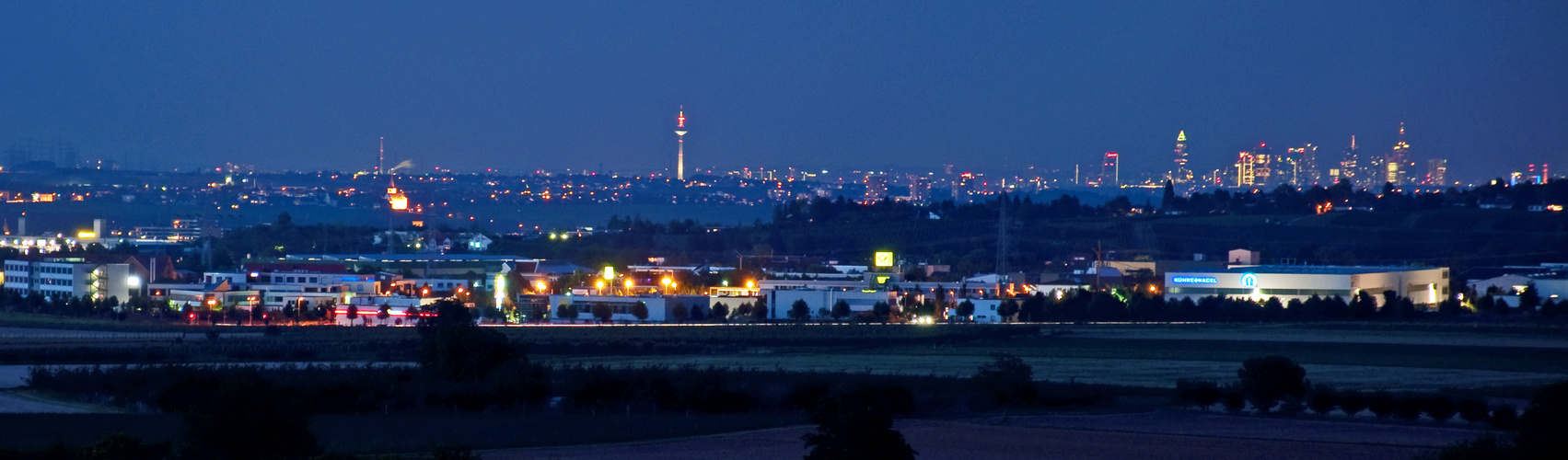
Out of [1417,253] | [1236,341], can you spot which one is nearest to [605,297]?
[1236,341]

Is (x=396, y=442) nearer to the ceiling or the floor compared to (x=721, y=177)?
nearer to the floor

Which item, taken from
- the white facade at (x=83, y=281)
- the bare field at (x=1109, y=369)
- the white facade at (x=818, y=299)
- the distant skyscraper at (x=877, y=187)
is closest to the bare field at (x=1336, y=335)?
the bare field at (x=1109, y=369)

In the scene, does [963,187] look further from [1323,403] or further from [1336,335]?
[1323,403]

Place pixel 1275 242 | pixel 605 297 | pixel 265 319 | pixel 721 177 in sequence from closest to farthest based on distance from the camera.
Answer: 1. pixel 265 319
2. pixel 605 297
3. pixel 1275 242
4. pixel 721 177

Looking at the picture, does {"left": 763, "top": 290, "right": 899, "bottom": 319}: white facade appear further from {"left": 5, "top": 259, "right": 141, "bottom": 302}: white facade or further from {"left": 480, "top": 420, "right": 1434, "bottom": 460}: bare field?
{"left": 480, "top": 420, "right": 1434, "bottom": 460}: bare field

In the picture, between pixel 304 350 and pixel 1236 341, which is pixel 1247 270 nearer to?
pixel 1236 341

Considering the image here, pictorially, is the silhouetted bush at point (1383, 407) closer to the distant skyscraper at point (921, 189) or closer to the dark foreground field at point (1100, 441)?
the dark foreground field at point (1100, 441)

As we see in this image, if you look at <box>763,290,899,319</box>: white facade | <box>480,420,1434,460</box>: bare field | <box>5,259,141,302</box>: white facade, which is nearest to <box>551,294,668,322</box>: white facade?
<box>763,290,899,319</box>: white facade
